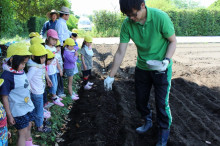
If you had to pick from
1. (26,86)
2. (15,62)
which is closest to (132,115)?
(26,86)

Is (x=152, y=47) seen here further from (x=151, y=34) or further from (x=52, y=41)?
(x=52, y=41)

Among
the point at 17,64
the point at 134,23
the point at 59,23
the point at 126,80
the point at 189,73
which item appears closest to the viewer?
the point at 17,64

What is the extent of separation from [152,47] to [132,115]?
5.89 feet

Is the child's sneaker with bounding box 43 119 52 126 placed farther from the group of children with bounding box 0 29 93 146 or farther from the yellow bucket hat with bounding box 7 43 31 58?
the yellow bucket hat with bounding box 7 43 31 58

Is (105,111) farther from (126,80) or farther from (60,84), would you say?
(126,80)

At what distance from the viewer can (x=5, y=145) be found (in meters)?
2.32

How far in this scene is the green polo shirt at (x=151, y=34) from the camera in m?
2.70

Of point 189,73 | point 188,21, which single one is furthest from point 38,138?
point 188,21

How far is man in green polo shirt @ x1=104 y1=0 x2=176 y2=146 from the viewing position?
8.78 feet

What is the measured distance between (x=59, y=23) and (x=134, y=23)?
10.3 ft

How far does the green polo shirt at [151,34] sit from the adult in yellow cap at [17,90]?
4.53 ft

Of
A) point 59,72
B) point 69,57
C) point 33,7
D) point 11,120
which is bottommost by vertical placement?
point 59,72

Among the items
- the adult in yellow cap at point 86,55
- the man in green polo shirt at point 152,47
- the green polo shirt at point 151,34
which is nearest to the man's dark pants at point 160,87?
the man in green polo shirt at point 152,47

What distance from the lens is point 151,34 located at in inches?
110
